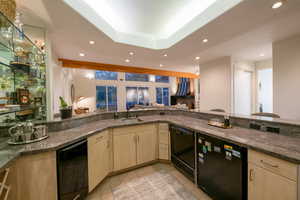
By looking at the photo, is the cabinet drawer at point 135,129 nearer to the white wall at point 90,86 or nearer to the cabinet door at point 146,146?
the cabinet door at point 146,146

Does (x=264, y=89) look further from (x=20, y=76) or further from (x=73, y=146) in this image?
(x=20, y=76)

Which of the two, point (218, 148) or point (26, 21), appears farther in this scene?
point (26, 21)

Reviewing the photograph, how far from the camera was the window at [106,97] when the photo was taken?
300 inches

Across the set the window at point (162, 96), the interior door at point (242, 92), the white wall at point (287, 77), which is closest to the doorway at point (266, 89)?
the interior door at point (242, 92)

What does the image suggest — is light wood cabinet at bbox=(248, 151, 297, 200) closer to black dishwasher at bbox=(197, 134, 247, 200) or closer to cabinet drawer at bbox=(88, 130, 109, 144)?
black dishwasher at bbox=(197, 134, 247, 200)

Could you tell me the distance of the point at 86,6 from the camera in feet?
5.65

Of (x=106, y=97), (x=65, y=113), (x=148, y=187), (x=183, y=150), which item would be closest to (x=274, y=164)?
(x=183, y=150)

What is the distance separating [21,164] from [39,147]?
6.9 inches

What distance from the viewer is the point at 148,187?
182 centimetres

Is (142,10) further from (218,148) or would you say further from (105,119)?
(218,148)

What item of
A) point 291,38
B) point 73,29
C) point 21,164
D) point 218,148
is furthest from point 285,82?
point 21,164

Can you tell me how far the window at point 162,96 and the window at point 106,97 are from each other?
10.7 ft

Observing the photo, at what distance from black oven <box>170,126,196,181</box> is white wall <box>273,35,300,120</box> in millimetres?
2778

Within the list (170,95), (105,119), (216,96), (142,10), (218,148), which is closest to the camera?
(218,148)
